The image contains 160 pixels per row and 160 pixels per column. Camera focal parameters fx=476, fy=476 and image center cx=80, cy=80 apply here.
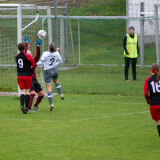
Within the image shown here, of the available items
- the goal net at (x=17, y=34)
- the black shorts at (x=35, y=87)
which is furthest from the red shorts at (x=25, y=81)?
the goal net at (x=17, y=34)

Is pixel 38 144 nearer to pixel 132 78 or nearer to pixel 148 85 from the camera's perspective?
pixel 148 85

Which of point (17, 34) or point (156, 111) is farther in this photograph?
point (17, 34)

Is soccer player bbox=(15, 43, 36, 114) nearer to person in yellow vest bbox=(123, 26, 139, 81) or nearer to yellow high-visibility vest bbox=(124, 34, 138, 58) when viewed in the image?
person in yellow vest bbox=(123, 26, 139, 81)

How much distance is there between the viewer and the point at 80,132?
962cm

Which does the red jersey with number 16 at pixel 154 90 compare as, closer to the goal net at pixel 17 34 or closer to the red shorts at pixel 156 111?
the red shorts at pixel 156 111

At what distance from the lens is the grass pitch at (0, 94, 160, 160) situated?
7.93 m

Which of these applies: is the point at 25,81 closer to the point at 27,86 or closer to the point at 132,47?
the point at 27,86

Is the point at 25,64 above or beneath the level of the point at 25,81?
above

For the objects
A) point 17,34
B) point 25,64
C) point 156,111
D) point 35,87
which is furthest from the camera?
point 17,34

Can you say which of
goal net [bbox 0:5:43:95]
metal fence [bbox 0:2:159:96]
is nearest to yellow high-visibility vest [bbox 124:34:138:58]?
metal fence [bbox 0:2:159:96]

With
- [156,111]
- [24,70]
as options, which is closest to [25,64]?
[24,70]

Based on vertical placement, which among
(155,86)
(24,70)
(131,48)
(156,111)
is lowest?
(156,111)

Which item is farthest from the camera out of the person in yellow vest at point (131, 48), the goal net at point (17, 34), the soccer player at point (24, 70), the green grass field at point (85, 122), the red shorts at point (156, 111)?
the person in yellow vest at point (131, 48)

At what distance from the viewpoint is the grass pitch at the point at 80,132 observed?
7.93m
